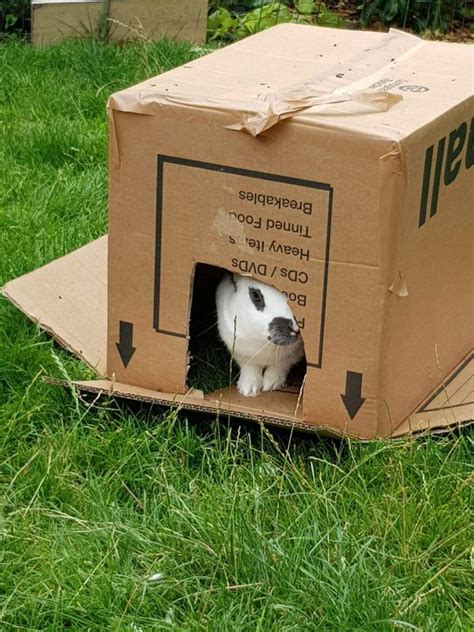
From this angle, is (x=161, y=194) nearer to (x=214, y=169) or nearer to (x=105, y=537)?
(x=214, y=169)

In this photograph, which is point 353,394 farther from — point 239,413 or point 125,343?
point 125,343

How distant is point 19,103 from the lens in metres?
4.86

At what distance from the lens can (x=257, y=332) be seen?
297cm

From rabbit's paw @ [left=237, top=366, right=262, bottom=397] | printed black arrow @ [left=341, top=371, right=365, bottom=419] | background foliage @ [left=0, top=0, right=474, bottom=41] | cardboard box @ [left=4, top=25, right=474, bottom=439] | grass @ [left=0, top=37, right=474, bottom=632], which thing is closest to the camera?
grass @ [left=0, top=37, right=474, bottom=632]

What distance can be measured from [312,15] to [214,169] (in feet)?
12.3

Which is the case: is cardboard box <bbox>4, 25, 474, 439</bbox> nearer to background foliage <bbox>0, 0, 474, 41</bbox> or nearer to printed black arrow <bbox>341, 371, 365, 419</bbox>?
printed black arrow <bbox>341, 371, 365, 419</bbox>

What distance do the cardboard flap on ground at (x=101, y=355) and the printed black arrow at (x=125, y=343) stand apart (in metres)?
0.07

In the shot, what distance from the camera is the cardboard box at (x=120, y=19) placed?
555 centimetres

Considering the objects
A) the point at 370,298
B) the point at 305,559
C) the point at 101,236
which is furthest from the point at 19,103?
the point at 305,559

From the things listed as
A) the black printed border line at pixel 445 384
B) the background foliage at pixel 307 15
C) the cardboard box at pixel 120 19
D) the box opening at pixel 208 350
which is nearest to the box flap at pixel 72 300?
the box opening at pixel 208 350

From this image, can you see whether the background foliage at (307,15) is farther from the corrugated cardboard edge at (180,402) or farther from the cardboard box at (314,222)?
the corrugated cardboard edge at (180,402)

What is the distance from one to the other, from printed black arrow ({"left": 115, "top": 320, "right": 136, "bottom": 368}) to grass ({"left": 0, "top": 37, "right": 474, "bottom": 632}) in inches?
5.2

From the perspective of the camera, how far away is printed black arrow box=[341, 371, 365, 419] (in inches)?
104

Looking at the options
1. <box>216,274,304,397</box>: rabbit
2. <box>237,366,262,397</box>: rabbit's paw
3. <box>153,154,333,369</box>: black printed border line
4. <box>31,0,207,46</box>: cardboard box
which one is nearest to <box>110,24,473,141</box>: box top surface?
<box>153,154,333,369</box>: black printed border line
